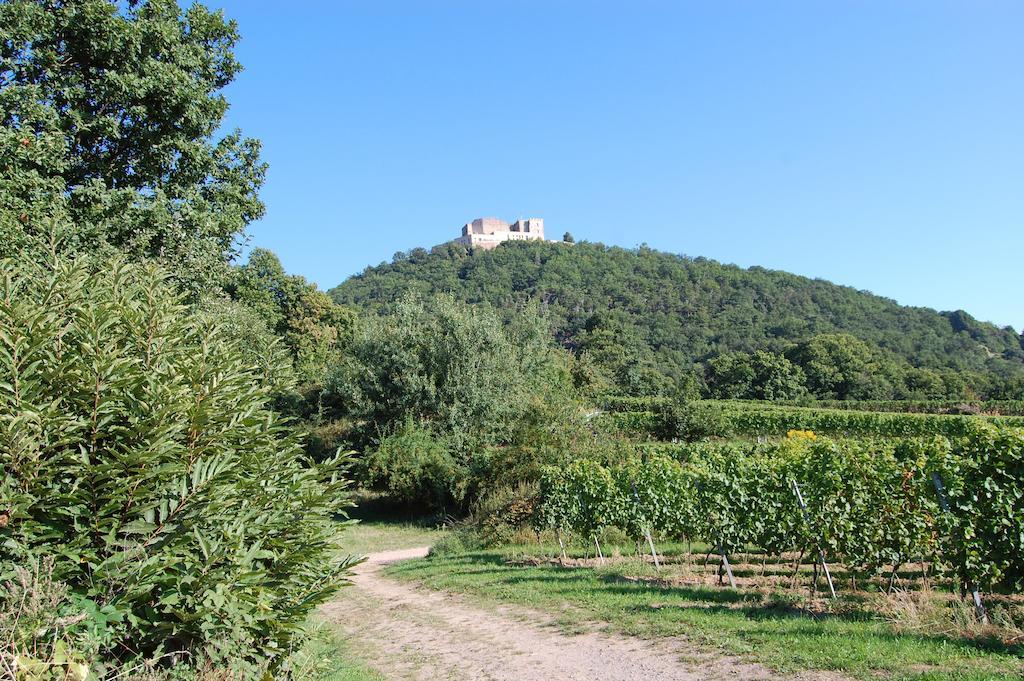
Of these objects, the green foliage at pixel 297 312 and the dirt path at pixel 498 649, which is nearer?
the dirt path at pixel 498 649

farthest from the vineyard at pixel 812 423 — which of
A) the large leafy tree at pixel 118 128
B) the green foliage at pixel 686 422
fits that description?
the large leafy tree at pixel 118 128

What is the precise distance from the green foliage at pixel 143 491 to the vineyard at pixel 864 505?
7232mm

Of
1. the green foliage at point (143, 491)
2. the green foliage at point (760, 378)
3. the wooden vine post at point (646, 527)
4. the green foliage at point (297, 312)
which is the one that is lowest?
the wooden vine post at point (646, 527)

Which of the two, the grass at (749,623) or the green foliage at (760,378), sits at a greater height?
the green foliage at (760,378)

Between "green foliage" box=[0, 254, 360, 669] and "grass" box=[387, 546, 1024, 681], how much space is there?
442 cm

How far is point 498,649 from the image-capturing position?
7910mm

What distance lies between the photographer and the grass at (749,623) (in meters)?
5.56

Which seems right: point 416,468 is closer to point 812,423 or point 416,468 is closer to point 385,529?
point 385,529

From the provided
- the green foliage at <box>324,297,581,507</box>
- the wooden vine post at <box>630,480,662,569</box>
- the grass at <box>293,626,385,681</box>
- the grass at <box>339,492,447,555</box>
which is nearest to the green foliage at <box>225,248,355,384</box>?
the green foliage at <box>324,297,581,507</box>

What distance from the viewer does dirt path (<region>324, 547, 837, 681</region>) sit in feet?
21.2

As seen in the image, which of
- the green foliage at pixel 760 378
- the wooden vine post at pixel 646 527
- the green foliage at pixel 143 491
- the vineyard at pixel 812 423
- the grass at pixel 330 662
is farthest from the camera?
the green foliage at pixel 760 378

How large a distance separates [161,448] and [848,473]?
889cm

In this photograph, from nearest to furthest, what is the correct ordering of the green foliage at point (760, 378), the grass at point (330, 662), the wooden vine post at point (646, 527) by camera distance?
1. the grass at point (330, 662)
2. the wooden vine post at point (646, 527)
3. the green foliage at point (760, 378)

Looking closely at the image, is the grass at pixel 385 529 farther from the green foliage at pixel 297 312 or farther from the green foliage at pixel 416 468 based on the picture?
the green foliage at pixel 297 312
